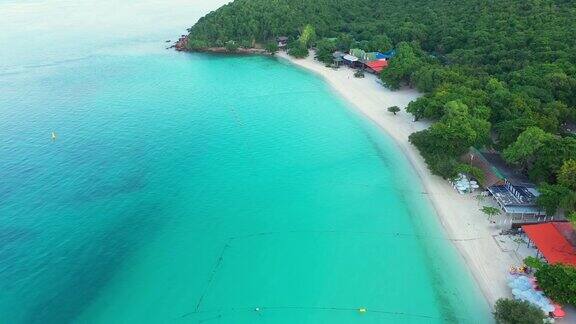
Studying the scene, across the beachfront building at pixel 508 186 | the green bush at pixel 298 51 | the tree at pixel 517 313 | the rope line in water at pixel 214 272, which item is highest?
the green bush at pixel 298 51

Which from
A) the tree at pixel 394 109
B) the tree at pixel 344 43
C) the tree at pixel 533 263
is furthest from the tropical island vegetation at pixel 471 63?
the tree at pixel 533 263

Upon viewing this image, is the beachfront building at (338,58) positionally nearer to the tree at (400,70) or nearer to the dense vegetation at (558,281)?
the tree at (400,70)

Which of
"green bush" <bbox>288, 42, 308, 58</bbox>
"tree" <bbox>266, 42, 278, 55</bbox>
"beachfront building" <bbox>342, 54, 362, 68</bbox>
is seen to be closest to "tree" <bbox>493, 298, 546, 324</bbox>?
"beachfront building" <bbox>342, 54, 362, 68</bbox>

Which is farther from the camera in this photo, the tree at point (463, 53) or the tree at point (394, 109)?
the tree at point (394, 109)

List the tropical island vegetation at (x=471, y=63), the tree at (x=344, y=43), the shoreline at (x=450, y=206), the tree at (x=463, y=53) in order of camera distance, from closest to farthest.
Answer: the shoreline at (x=450, y=206) < the tropical island vegetation at (x=471, y=63) < the tree at (x=463, y=53) < the tree at (x=344, y=43)

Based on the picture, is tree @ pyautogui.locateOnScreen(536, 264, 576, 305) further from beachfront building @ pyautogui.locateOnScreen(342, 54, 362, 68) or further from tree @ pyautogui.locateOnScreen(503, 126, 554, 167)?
beachfront building @ pyautogui.locateOnScreen(342, 54, 362, 68)

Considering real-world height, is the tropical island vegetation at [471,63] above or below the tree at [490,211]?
above

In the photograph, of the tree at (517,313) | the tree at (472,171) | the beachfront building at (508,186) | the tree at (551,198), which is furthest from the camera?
the tree at (472,171)
